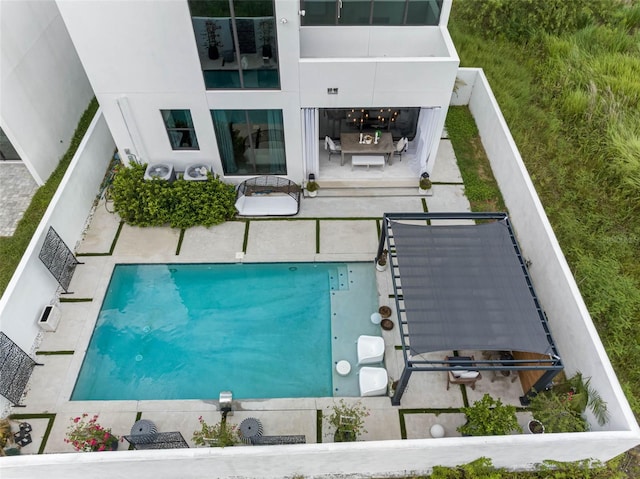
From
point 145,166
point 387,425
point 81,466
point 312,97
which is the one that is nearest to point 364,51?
point 312,97

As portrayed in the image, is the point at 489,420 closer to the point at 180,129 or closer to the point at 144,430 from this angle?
the point at 144,430

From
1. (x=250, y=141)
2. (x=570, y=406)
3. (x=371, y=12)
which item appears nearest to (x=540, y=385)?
(x=570, y=406)

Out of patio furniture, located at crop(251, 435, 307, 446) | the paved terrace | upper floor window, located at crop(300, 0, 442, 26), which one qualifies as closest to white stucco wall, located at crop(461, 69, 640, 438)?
the paved terrace

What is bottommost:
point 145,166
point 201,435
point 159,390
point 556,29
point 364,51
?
point 201,435

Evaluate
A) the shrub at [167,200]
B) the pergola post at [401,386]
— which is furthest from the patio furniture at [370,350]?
the shrub at [167,200]

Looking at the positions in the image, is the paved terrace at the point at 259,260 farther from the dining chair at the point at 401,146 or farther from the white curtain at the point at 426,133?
the dining chair at the point at 401,146

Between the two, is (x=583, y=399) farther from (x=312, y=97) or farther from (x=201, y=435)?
(x=312, y=97)
